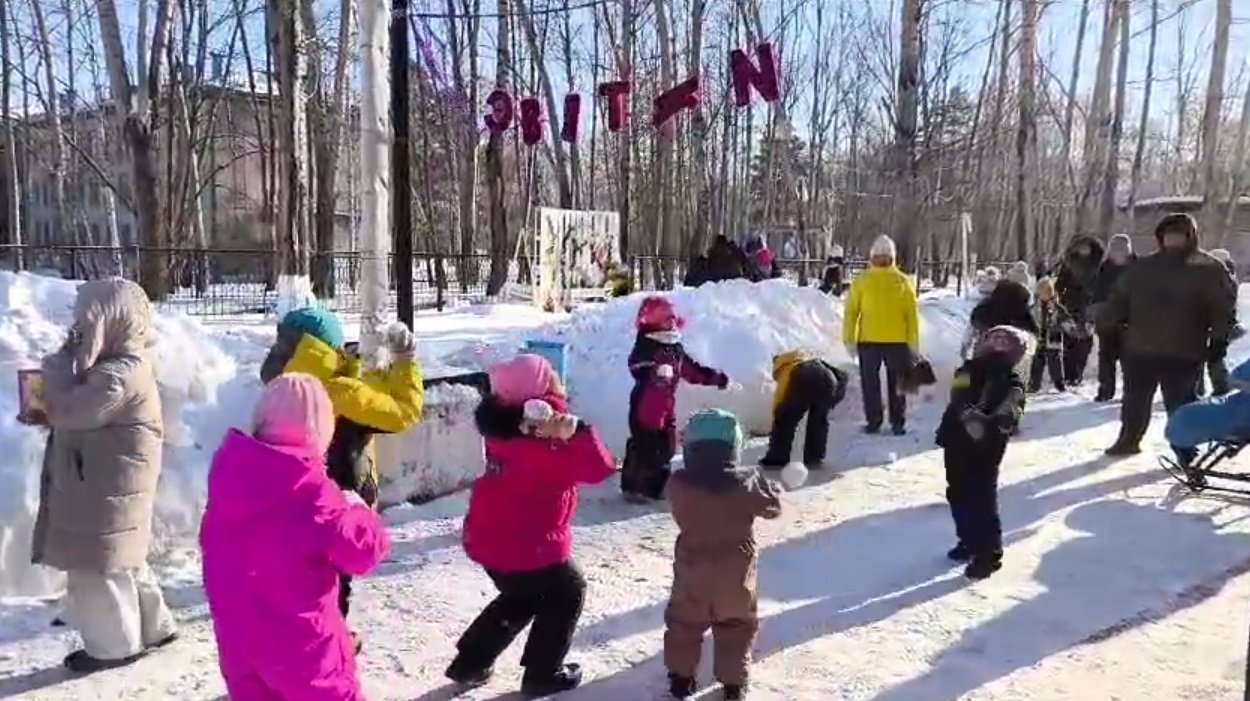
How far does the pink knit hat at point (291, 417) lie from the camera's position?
128 inches

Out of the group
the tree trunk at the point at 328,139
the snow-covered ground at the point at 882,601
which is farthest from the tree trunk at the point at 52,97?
the snow-covered ground at the point at 882,601

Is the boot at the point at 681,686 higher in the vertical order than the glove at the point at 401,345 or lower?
lower

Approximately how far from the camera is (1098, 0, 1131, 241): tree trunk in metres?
25.0

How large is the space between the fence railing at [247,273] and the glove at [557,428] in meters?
14.4

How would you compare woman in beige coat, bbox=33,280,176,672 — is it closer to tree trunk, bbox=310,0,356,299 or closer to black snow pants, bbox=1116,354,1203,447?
black snow pants, bbox=1116,354,1203,447

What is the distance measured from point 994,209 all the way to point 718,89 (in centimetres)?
2174

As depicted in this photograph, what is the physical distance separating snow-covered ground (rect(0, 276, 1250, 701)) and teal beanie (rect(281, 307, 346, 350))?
1.26 meters

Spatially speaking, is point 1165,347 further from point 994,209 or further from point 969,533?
point 994,209

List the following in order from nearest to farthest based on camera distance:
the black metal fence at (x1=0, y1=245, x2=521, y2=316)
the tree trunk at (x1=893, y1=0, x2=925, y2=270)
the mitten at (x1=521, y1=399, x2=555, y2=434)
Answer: the mitten at (x1=521, y1=399, x2=555, y2=434)
the tree trunk at (x1=893, y1=0, x2=925, y2=270)
the black metal fence at (x1=0, y1=245, x2=521, y2=316)

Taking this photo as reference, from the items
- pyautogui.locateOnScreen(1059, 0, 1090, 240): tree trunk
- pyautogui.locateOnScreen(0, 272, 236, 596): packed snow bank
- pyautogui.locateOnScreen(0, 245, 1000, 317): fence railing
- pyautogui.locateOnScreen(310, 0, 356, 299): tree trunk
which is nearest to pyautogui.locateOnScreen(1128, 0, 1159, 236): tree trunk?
pyautogui.locateOnScreen(1059, 0, 1090, 240): tree trunk

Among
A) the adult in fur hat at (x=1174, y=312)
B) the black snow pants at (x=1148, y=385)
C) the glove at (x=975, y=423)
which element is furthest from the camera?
the black snow pants at (x=1148, y=385)

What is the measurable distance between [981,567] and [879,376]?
3873 mm

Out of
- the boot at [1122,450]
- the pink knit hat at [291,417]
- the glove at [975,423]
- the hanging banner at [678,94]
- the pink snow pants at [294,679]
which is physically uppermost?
the hanging banner at [678,94]

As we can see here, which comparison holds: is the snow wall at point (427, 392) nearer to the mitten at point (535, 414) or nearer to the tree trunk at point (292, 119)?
the mitten at point (535, 414)
